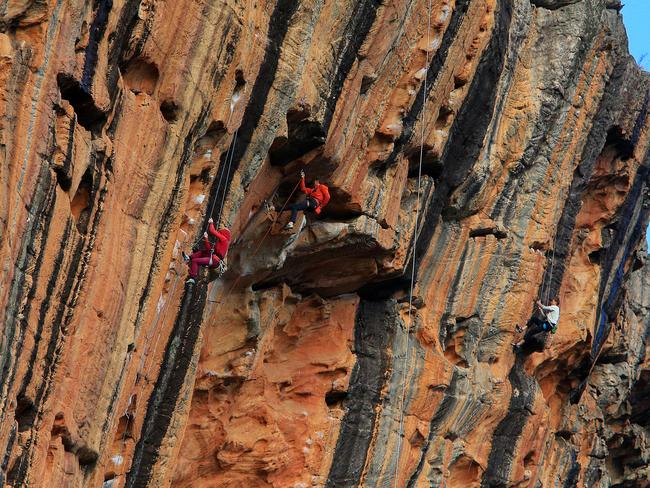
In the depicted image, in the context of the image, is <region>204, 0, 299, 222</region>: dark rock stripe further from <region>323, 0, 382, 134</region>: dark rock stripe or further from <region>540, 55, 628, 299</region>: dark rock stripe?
Answer: <region>540, 55, 628, 299</region>: dark rock stripe

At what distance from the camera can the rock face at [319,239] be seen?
1511 centimetres

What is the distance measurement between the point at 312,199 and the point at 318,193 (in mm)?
165

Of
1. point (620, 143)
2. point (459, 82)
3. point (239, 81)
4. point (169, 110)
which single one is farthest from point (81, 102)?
point (620, 143)

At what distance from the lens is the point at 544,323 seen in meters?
28.5

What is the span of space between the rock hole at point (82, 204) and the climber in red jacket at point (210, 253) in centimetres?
288

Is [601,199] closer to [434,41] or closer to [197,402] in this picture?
[434,41]

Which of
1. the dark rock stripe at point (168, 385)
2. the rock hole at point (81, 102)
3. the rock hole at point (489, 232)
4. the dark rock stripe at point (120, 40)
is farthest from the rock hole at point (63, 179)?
the rock hole at point (489, 232)

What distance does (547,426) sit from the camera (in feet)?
103

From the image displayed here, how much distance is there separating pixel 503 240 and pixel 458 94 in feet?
14.6

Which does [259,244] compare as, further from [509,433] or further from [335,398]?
[509,433]

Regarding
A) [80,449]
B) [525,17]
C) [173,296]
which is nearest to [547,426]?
[525,17]

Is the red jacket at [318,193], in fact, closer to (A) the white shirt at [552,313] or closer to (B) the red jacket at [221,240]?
(B) the red jacket at [221,240]

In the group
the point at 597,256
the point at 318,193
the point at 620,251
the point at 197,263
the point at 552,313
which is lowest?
the point at 197,263

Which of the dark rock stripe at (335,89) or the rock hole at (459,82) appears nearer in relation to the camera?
the dark rock stripe at (335,89)
